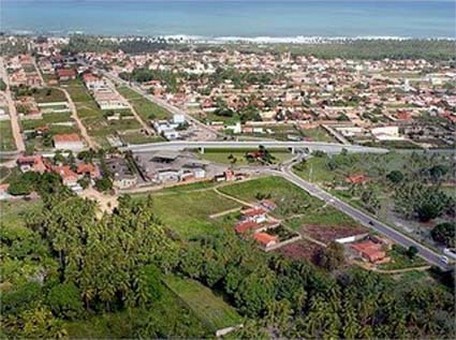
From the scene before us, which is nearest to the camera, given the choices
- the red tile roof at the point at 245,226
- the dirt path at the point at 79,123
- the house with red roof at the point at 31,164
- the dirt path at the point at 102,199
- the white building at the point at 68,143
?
the red tile roof at the point at 245,226

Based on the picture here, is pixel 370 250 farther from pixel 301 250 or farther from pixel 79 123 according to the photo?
pixel 79 123

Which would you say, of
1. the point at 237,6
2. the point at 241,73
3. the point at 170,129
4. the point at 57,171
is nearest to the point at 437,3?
the point at 237,6

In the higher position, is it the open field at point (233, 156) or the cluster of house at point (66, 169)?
the cluster of house at point (66, 169)

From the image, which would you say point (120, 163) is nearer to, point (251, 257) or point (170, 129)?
point (170, 129)

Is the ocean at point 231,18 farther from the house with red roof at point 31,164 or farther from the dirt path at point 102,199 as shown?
the dirt path at point 102,199

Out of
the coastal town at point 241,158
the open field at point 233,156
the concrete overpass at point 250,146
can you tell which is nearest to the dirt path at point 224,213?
the coastal town at point 241,158

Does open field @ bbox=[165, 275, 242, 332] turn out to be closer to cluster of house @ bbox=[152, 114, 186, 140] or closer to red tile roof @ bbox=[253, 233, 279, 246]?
red tile roof @ bbox=[253, 233, 279, 246]

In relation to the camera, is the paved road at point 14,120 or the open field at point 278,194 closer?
the open field at point 278,194
